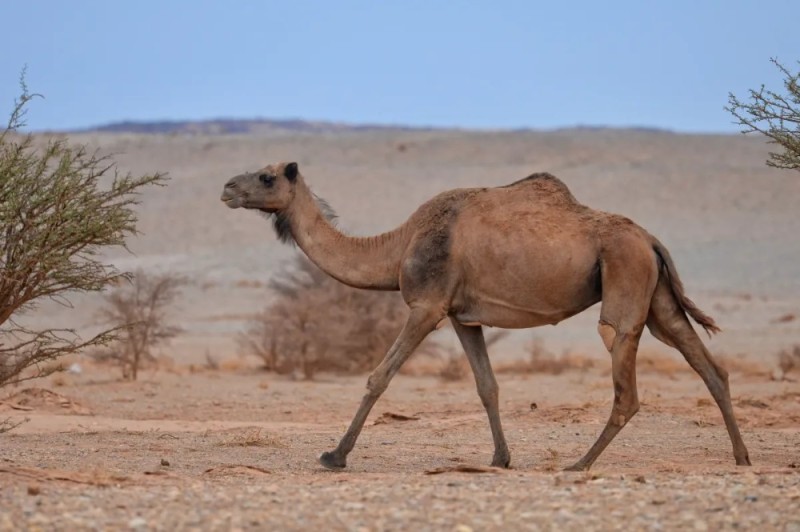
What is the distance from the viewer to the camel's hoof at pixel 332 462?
1165 cm

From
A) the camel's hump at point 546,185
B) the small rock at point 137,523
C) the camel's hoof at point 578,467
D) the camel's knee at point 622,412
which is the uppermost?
the camel's hump at point 546,185

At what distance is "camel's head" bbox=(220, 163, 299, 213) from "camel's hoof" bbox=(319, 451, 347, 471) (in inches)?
102

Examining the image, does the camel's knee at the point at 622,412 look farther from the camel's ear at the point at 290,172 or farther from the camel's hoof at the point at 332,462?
the camel's ear at the point at 290,172

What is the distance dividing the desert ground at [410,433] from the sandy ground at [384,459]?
0.10ft

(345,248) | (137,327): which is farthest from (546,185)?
(137,327)

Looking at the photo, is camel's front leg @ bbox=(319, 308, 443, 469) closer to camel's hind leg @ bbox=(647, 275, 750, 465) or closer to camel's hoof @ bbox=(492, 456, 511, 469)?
camel's hoof @ bbox=(492, 456, 511, 469)

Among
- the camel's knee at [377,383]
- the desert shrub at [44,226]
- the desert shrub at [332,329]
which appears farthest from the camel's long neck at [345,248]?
the desert shrub at [332,329]

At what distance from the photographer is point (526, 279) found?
1181cm

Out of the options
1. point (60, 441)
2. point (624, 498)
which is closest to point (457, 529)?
point (624, 498)

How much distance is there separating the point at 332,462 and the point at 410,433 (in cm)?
339

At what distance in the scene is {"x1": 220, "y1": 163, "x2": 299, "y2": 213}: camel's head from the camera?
12914 mm

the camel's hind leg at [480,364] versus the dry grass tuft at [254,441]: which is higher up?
the camel's hind leg at [480,364]

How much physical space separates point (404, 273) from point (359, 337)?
1343 cm

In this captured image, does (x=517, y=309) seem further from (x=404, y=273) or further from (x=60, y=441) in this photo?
(x=60, y=441)
